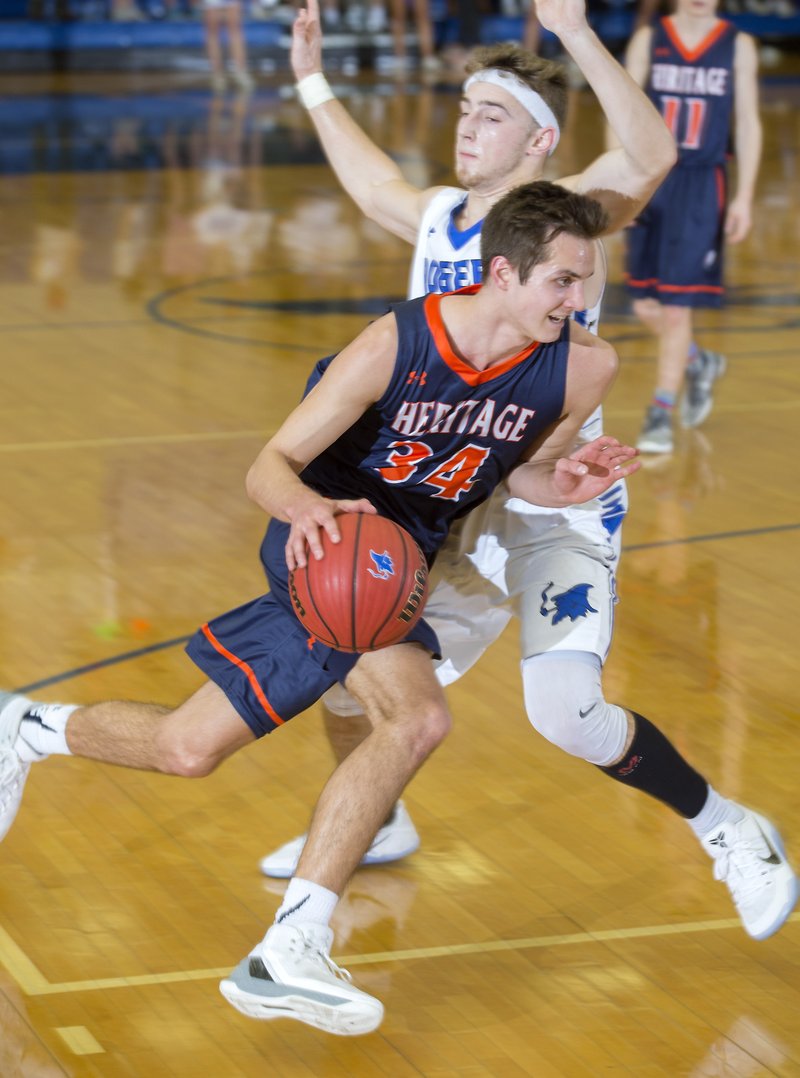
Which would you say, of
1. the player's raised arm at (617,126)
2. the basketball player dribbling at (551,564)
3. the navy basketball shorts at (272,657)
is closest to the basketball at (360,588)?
the navy basketball shorts at (272,657)

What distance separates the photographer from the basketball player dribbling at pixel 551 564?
3467 mm

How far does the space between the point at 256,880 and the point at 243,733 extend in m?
0.51

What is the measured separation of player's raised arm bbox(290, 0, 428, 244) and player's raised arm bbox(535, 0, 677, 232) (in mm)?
441

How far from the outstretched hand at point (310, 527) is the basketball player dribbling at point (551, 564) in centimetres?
59

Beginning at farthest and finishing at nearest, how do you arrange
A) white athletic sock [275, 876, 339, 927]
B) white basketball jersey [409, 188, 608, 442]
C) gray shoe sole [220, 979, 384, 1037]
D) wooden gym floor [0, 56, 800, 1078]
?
1. white basketball jersey [409, 188, 608, 442]
2. wooden gym floor [0, 56, 800, 1078]
3. white athletic sock [275, 876, 339, 927]
4. gray shoe sole [220, 979, 384, 1037]

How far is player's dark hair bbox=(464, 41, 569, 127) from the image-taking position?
3.93 meters

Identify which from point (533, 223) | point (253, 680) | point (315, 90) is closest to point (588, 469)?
point (533, 223)

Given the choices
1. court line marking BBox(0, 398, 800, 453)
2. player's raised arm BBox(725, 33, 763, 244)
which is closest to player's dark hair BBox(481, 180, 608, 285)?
court line marking BBox(0, 398, 800, 453)

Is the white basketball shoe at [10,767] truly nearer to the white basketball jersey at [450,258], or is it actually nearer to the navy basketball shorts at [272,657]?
the navy basketball shorts at [272,657]

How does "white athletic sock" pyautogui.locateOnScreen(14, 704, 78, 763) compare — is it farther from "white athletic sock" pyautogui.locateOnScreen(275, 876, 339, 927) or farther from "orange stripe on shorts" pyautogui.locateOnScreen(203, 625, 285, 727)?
"white athletic sock" pyautogui.locateOnScreen(275, 876, 339, 927)

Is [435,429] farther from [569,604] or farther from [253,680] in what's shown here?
[253,680]

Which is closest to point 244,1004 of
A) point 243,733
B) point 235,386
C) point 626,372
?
point 243,733

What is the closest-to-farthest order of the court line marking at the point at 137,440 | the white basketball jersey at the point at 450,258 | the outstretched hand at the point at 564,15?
1. the outstretched hand at the point at 564,15
2. the white basketball jersey at the point at 450,258
3. the court line marking at the point at 137,440

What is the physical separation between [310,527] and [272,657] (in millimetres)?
389
